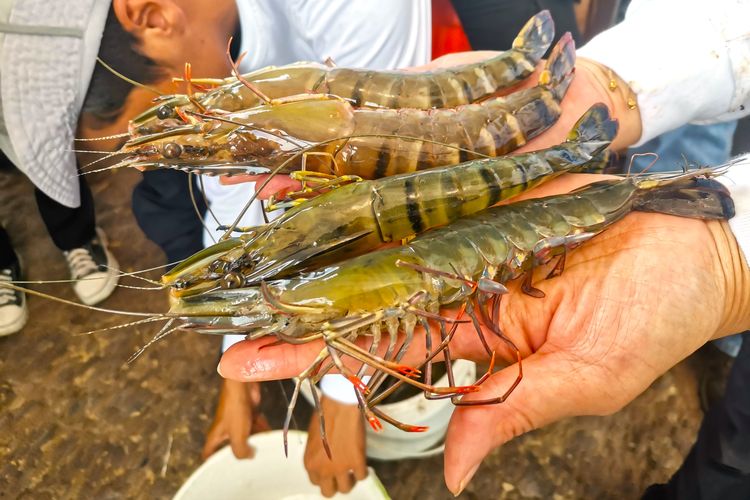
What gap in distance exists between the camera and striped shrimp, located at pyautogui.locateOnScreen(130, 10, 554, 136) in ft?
6.28

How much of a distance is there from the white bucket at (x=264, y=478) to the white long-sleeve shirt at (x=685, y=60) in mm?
2007

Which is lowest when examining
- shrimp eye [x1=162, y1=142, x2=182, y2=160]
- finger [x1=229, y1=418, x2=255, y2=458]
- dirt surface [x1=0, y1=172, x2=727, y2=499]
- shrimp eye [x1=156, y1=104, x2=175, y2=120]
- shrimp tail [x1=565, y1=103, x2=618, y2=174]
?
dirt surface [x1=0, y1=172, x2=727, y2=499]

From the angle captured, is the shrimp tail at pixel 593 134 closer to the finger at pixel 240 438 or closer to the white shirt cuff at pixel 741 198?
the white shirt cuff at pixel 741 198

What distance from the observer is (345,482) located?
2.41 meters

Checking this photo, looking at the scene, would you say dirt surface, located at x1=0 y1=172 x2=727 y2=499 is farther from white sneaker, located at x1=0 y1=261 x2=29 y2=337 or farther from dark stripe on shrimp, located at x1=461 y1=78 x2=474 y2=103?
dark stripe on shrimp, located at x1=461 y1=78 x2=474 y2=103

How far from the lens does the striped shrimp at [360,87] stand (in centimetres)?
192

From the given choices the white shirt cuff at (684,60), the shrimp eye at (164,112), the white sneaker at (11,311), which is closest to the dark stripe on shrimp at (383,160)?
the shrimp eye at (164,112)

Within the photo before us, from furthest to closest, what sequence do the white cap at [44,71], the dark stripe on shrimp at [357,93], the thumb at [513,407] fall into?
the white cap at [44,71] < the dark stripe on shrimp at [357,93] < the thumb at [513,407]

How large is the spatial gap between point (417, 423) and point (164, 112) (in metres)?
1.64

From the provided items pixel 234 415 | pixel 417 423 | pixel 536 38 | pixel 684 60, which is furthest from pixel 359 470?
pixel 684 60

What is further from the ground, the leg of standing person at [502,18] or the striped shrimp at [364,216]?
the leg of standing person at [502,18]

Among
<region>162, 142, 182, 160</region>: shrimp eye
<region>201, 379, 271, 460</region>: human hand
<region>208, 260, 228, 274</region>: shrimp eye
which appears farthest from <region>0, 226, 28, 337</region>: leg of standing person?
<region>208, 260, 228, 274</region>: shrimp eye

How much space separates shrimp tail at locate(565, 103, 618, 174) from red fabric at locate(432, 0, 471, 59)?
1457 millimetres

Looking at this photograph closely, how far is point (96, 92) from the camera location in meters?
2.56
